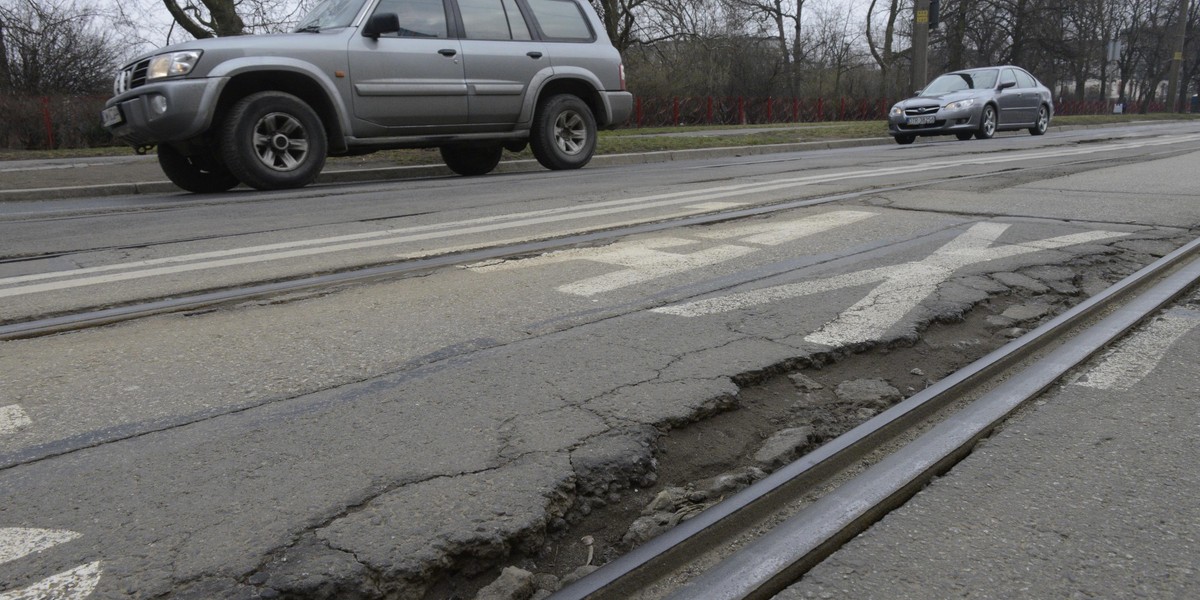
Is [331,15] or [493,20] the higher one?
[331,15]

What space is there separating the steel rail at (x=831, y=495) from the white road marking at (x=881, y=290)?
0.51 meters

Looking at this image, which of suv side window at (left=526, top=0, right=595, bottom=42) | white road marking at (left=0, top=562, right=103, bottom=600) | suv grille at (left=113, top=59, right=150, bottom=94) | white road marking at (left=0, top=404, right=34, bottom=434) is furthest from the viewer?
suv side window at (left=526, top=0, right=595, bottom=42)

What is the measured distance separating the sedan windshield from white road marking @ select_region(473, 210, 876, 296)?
14151 millimetres

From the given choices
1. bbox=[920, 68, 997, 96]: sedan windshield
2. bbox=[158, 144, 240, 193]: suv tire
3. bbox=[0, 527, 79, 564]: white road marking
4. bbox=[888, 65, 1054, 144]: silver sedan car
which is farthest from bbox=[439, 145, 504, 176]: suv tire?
bbox=[920, 68, 997, 96]: sedan windshield

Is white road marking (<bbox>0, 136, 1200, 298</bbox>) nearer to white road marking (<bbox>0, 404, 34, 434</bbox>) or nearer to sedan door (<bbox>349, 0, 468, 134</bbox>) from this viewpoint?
white road marking (<bbox>0, 404, 34, 434</bbox>)

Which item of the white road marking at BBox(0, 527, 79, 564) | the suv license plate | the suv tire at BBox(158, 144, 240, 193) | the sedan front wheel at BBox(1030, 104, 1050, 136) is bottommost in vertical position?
the sedan front wheel at BBox(1030, 104, 1050, 136)

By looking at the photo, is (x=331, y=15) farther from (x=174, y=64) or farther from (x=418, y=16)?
(x=174, y=64)

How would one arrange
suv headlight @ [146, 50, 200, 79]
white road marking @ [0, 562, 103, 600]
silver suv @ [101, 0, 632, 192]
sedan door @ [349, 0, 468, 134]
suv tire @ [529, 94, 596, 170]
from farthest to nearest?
suv tire @ [529, 94, 596, 170] → sedan door @ [349, 0, 468, 134] → silver suv @ [101, 0, 632, 192] → suv headlight @ [146, 50, 200, 79] → white road marking @ [0, 562, 103, 600]

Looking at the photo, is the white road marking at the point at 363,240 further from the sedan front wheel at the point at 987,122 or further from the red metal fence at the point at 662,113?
the red metal fence at the point at 662,113

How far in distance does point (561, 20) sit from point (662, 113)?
24.6m

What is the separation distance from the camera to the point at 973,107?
17.7 m

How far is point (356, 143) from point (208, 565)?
7.72 metres

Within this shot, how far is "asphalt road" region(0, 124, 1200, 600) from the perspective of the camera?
1.96 m

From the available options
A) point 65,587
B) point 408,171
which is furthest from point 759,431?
point 408,171
